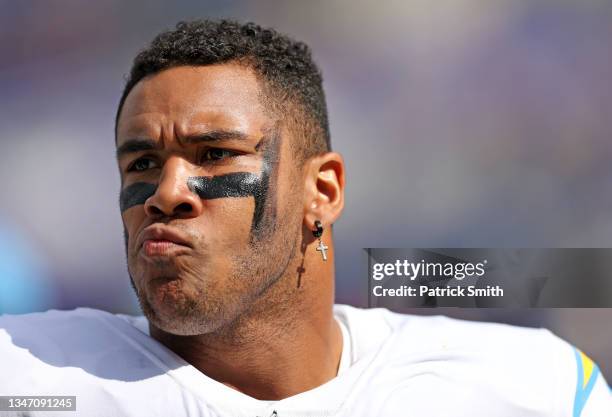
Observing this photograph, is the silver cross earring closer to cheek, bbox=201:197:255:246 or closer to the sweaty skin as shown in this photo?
the sweaty skin

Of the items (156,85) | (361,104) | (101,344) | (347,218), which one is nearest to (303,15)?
(361,104)

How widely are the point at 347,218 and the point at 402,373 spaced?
858mm

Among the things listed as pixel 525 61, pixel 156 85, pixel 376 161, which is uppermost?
pixel 525 61

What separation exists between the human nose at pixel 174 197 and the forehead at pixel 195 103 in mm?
86

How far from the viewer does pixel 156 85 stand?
5.53ft

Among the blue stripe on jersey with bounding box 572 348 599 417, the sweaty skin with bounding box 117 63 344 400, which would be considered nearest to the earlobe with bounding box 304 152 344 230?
the sweaty skin with bounding box 117 63 344 400

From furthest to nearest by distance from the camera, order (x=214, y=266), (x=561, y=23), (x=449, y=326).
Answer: (x=561, y=23) < (x=449, y=326) < (x=214, y=266)

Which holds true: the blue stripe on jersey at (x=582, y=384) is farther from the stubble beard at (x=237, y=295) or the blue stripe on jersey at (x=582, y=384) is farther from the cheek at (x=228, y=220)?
the cheek at (x=228, y=220)

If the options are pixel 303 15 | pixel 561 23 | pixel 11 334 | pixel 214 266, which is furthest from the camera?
pixel 303 15

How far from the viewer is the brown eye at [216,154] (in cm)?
162

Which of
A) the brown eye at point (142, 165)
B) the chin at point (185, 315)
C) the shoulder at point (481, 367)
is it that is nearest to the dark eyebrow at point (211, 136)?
the brown eye at point (142, 165)

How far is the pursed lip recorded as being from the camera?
60.4 inches

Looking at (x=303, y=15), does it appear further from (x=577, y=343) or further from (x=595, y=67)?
(x=577, y=343)

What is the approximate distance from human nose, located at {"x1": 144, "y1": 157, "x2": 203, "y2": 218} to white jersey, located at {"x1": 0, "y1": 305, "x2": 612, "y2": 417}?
14.3 inches
